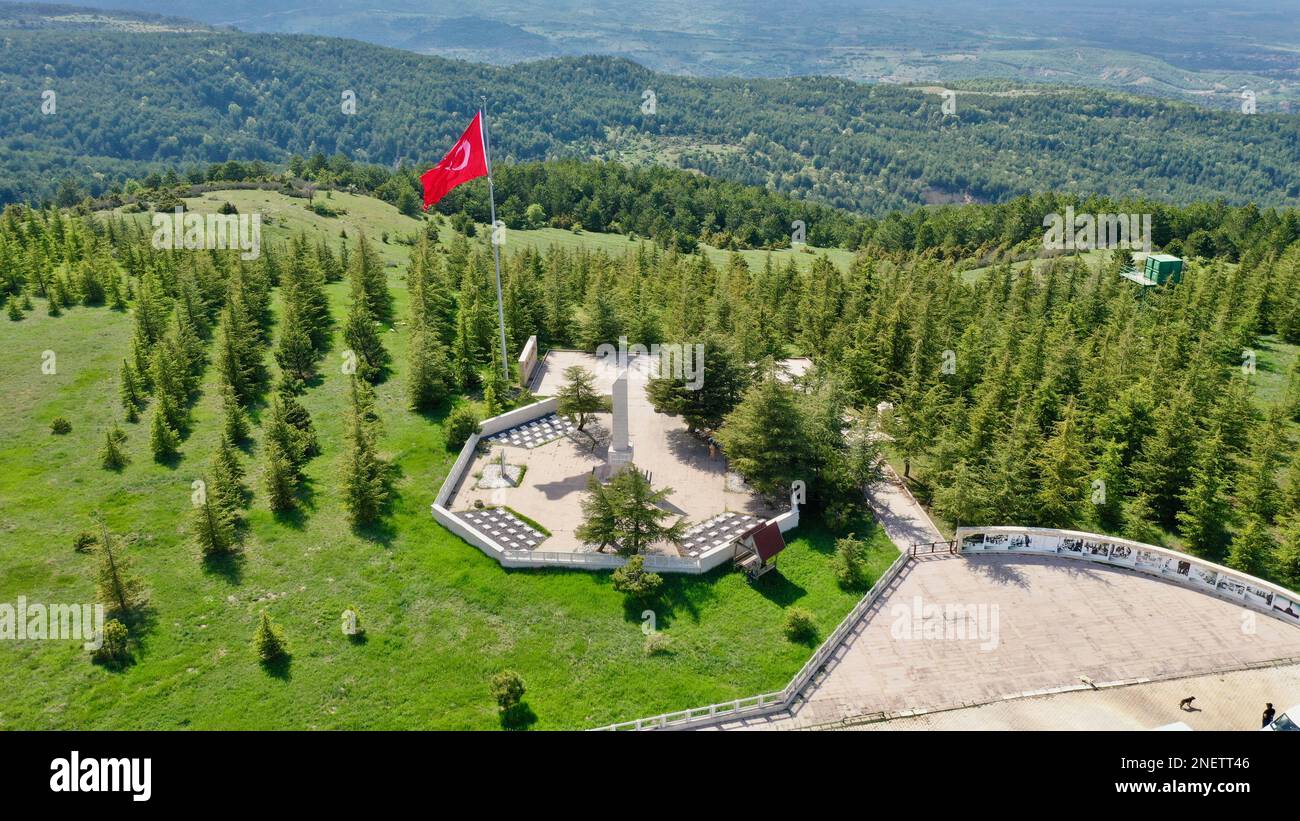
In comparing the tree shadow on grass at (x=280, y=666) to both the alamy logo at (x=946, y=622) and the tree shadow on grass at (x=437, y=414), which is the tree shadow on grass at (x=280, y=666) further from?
the alamy logo at (x=946, y=622)

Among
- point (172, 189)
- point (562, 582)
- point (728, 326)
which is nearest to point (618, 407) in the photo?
point (562, 582)

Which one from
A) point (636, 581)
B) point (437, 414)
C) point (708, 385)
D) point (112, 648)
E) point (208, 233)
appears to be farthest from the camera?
point (208, 233)

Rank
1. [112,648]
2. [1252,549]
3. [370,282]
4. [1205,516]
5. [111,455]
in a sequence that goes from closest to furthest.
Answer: [112,648], [1252,549], [1205,516], [111,455], [370,282]

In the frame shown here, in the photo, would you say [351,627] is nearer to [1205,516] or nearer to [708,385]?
[708,385]

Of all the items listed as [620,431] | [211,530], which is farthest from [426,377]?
[211,530]

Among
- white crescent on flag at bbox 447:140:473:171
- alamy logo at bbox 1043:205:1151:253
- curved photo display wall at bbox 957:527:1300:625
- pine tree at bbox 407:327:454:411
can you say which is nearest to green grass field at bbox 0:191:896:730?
pine tree at bbox 407:327:454:411
